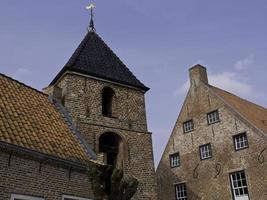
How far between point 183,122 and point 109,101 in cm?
839

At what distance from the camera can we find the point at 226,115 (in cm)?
1852

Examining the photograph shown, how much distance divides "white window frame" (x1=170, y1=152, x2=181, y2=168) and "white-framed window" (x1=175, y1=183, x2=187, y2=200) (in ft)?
3.71

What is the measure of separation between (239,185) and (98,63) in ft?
28.8

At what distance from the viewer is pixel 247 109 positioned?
1992cm

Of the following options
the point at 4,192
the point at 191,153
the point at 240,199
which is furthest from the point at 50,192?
the point at 191,153

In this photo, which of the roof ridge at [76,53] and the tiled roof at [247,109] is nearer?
the roof ridge at [76,53]

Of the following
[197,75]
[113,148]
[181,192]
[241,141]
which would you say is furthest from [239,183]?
[113,148]

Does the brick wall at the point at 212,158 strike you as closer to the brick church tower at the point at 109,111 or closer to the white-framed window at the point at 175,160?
the white-framed window at the point at 175,160

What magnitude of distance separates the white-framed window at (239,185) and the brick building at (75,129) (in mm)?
6315

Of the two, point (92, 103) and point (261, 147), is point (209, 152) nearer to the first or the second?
point (261, 147)

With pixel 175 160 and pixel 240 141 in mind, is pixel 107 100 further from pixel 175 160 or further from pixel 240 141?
pixel 175 160

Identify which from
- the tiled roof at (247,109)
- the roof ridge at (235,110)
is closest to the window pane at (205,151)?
the roof ridge at (235,110)

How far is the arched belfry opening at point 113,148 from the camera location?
12281 millimetres

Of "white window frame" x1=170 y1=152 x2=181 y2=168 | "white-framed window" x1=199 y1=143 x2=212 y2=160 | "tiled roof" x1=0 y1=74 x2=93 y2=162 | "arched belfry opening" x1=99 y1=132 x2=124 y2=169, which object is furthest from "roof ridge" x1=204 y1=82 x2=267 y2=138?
"tiled roof" x1=0 y1=74 x2=93 y2=162
